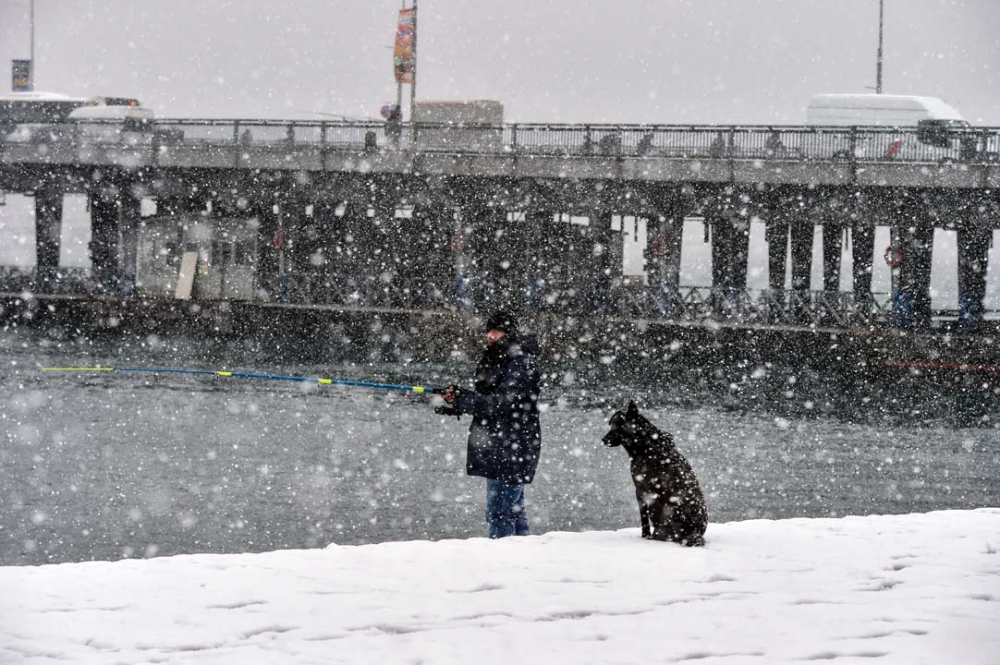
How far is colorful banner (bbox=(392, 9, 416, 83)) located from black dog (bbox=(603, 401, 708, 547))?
38754 millimetres

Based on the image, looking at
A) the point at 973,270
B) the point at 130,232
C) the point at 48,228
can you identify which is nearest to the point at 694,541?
the point at 973,270

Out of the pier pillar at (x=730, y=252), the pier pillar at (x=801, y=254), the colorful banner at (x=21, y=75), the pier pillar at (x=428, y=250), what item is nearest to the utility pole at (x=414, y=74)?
the pier pillar at (x=428, y=250)

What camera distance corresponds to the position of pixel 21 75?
220 ft

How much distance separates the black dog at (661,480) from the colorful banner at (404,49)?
38754mm

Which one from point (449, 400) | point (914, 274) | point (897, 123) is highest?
point (897, 123)

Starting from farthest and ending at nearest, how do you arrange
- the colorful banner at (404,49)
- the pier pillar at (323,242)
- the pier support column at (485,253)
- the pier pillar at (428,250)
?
1. the pier pillar at (323,242)
2. the pier pillar at (428,250)
3. the colorful banner at (404,49)
4. the pier support column at (485,253)

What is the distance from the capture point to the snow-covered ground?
516 cm

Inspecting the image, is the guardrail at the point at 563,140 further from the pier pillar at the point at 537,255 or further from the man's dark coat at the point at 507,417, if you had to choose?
the man's dark coat at the point at 507,417

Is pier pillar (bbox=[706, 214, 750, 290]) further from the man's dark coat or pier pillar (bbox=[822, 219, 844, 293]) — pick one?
the man's dark coat

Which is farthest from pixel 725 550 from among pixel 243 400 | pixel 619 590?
pixel 243 400

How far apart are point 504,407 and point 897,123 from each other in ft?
121

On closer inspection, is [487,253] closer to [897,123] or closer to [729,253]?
[729,253]

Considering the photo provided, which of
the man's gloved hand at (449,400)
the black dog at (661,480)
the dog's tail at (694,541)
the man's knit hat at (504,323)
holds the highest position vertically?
the man's knit hat at (504,323)

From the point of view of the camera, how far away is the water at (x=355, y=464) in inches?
484
